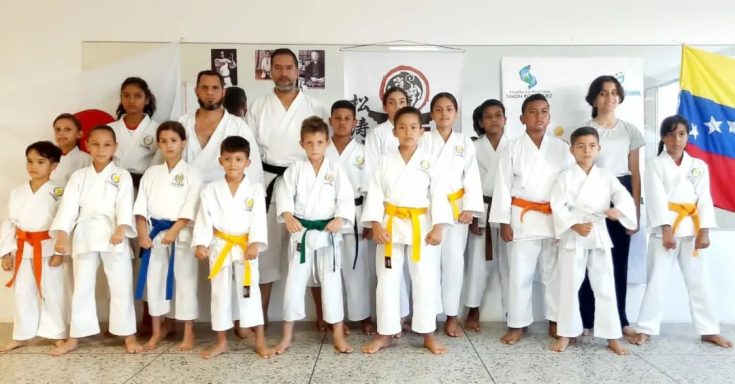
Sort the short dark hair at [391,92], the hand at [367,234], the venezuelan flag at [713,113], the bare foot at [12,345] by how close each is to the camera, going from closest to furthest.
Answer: the bare foot at [12,345]
the hand at [367,234]
the short dark hair at [391,92]
the venezuelan flag at [713,113]

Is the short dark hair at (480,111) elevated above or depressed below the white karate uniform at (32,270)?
above

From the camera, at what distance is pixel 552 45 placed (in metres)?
3.66

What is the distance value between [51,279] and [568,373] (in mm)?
2941

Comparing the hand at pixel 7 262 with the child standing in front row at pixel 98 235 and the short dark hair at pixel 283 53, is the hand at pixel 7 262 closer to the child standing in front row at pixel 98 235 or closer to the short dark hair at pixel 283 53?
the child standing in front row at pixel 98 235

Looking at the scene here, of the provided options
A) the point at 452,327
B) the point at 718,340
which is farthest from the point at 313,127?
the point at 718,340

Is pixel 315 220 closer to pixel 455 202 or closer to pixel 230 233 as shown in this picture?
pixel 230 233

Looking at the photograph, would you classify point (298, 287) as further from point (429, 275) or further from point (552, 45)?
point (552, 45)

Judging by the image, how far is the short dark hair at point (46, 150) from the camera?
2936 millimetres

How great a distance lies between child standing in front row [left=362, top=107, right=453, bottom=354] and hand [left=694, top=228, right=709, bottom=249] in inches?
61.9

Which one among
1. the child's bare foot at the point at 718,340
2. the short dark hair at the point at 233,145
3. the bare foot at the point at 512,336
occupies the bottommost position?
the child's bare foot at the point at 718,340

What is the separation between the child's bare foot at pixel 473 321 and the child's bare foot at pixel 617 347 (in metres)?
0.81

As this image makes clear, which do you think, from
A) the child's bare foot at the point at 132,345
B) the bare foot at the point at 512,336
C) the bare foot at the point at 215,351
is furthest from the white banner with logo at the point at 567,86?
the child's bare foot at the point at 132,345

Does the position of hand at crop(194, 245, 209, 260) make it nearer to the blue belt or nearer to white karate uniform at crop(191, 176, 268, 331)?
white karate uniform at crop(191, 176, 268, 331)

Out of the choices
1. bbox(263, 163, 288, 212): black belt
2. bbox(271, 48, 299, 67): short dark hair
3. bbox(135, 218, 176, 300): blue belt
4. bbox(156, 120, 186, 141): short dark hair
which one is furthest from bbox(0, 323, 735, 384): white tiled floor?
bbox(271, 48, 299, 67): short dark hair
